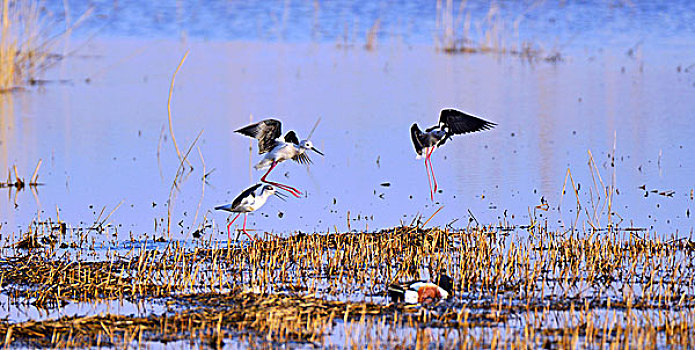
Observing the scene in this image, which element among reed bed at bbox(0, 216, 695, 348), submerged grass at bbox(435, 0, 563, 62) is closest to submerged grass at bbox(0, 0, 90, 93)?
submerged grass at bbox(435, 0, 563, 62)

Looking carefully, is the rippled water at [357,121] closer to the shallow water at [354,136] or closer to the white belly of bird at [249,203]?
the shallow water at [354,136]

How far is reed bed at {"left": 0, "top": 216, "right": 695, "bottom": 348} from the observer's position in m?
6.21

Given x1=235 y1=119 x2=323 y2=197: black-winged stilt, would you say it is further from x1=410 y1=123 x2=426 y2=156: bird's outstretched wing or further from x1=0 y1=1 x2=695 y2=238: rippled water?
x1=410 y1=123 x2=426 y2=156: bird's outstretched wing

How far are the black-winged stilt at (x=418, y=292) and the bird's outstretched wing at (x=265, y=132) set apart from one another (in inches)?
135

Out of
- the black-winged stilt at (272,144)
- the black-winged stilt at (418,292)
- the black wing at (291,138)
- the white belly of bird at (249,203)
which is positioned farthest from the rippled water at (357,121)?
the black-winged stilt at (418,292)

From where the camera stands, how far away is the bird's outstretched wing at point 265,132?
10.2 meters

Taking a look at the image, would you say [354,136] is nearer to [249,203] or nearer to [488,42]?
[249,203]

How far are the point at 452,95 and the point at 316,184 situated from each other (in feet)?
20.7

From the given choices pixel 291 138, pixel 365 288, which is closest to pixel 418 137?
pixel 291 138

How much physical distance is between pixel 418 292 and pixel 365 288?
1.85 ft

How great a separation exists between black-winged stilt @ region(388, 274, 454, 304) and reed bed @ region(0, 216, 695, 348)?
0.23ft

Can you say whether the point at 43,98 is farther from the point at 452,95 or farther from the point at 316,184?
the point at 316,184

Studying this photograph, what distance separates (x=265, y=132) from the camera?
33.7 ft

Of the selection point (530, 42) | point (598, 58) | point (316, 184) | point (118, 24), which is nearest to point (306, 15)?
point (118, 24)
